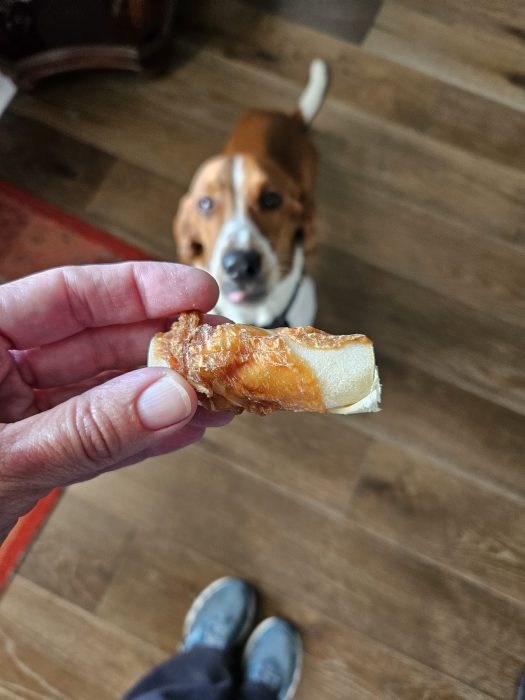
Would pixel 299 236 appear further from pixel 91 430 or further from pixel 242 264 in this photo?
pixel 91 430

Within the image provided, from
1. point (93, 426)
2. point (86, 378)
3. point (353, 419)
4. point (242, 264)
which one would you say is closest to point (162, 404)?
point (93, 426)

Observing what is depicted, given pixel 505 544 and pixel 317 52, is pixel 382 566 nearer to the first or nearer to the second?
pixel 505 544

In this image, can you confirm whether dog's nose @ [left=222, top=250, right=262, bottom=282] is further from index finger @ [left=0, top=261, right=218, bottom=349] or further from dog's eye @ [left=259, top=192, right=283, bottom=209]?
index finger @ [left=0, top=261, right=218, bottom=349]

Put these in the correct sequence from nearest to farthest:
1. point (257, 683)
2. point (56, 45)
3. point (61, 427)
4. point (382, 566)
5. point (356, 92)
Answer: point (61, 427)
point (257, 683)
point (382, 566)
point (56, 45)
point (356, 92)

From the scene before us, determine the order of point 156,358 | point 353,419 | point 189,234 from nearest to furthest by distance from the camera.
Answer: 1. point 156,358
2. point 189,234
3. point 353,419

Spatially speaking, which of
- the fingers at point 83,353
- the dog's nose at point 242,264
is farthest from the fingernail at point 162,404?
the dog's nose at point 242,264

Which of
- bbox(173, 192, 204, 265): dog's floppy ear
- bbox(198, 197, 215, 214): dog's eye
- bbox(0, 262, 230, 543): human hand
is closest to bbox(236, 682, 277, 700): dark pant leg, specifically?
→ bbox(0, 262, 230, 543): human hand

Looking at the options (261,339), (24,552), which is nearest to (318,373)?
(261,339)

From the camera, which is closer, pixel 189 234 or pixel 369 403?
pixel 369 403
